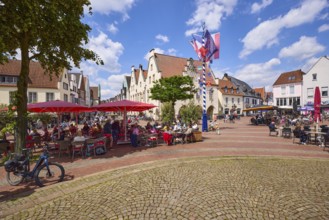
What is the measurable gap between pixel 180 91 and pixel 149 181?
16014mm

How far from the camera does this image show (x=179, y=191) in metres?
5.20

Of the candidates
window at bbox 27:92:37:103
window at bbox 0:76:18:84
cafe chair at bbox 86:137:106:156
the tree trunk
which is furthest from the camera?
window at bbox 27:92:37:103

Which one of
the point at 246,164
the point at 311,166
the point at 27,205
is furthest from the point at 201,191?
the point at 311,166

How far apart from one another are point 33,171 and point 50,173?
48 cm

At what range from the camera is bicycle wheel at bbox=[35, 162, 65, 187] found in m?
5.98

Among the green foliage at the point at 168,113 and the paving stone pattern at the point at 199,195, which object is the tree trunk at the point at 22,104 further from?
the green foliage at the point at 168,113

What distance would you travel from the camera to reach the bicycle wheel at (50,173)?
19.6ft

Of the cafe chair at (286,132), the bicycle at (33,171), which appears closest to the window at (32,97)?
the bicycle at (33,171)

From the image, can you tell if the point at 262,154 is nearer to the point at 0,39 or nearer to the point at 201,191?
the point at 201,191

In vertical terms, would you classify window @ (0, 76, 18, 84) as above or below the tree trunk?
above

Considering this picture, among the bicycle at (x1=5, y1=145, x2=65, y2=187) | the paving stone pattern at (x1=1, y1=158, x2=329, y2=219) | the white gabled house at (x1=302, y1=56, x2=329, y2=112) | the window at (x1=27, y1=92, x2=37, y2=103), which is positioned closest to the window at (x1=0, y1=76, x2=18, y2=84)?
the window at (x1=27, y1=92, x2=37, y2=103)

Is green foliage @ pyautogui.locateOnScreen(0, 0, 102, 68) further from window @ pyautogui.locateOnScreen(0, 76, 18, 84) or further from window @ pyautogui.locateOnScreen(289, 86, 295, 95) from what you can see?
window @ pyautogui.locateOnScreen(289, 86, 295, 95)

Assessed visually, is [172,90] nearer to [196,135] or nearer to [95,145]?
[196,135]

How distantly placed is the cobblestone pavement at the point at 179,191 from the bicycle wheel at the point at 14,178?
0.73 ft
